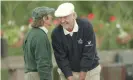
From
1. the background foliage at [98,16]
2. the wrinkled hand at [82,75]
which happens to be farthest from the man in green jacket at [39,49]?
the background foliage at [98,16]

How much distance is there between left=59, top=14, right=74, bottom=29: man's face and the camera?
5.72m

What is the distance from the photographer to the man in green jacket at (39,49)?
18.4 ft

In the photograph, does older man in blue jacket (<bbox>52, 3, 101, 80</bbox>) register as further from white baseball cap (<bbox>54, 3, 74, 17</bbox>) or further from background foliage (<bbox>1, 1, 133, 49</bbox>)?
background foliage (<bbox>1, 1, 133, 49</bbox>)

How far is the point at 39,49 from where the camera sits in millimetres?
5590

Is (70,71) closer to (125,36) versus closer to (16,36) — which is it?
(16,36)

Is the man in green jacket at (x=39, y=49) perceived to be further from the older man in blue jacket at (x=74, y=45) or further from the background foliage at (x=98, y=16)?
the background foliage at (x=98, y=16)

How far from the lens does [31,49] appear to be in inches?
224

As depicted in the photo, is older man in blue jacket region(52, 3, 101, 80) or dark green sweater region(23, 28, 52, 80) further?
older man in blue jacket region(52, 3, 101, 80)

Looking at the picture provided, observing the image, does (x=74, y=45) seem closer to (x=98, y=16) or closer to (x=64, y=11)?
(x=64, y=11)

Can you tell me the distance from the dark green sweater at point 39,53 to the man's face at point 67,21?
0.25 m

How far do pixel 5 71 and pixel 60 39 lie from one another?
396 centimetres

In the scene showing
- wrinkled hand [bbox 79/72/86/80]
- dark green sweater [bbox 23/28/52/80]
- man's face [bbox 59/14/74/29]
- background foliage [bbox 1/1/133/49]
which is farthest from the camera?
background foliage [bbox 1/1/133/49]

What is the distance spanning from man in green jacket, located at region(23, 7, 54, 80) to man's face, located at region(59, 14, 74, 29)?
146mm

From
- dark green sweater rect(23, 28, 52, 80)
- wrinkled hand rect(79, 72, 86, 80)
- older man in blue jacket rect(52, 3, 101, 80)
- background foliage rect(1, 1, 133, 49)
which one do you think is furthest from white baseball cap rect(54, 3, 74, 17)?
background foliage rect(1, 1, 133, 49)
